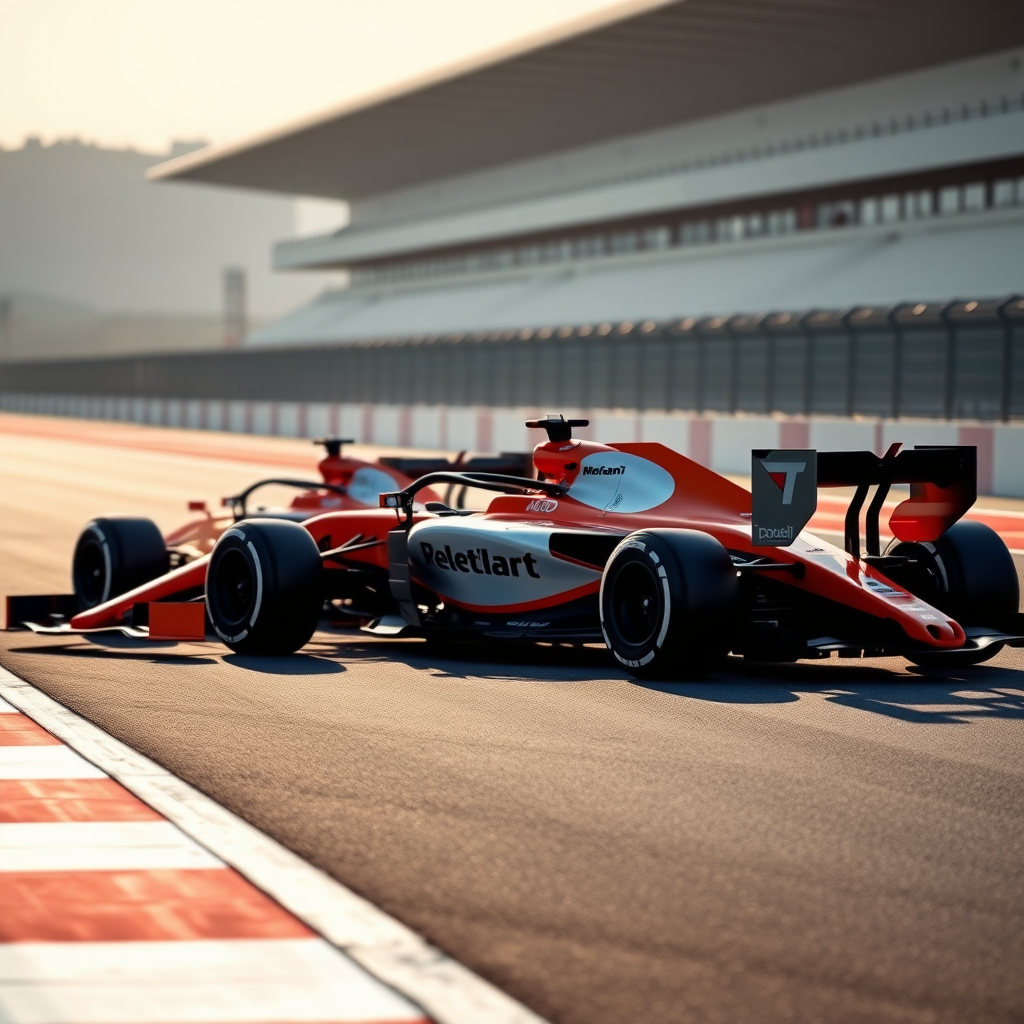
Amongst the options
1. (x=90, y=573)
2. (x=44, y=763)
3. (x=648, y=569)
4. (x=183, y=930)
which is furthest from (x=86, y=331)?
(x=183, y=930)

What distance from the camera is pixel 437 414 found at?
36.3m

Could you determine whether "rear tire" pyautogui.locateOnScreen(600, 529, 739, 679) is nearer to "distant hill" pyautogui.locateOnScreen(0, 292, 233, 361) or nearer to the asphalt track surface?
the asphalt track surface

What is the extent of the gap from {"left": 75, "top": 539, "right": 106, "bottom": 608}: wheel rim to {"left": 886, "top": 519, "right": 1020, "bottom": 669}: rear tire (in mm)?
4681

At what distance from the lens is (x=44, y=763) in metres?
6.12

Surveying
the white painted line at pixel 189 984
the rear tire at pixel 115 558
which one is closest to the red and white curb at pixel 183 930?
the white painted line at pixel 189 984

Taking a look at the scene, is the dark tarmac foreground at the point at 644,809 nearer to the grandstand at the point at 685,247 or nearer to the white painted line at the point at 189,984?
the white painted line at the point at 189,984

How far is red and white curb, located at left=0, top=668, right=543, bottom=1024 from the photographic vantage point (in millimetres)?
3592

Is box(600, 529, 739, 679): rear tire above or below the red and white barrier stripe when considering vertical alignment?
above

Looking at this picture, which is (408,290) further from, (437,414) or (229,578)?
(229,578)

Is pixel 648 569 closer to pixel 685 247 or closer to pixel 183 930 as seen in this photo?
pixel 183 930

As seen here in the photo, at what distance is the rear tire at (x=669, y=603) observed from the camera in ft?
24.6

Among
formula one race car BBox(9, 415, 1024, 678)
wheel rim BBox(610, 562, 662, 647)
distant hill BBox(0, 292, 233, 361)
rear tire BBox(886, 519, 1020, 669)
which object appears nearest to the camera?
formula one race car BBox(9, 415, 1024, 678)

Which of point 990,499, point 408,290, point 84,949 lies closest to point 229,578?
point 84,949

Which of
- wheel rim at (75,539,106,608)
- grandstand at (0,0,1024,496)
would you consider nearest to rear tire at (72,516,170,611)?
wheel rim at (75,539,106,608)
